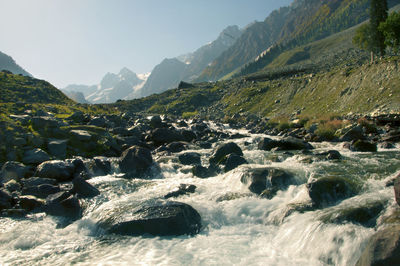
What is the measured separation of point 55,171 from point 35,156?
4.11 metres

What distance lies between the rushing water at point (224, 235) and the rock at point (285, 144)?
8.58 metres

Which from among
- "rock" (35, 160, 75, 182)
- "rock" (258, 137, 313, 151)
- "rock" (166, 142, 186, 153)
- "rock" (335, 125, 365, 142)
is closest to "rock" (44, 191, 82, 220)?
"rock" (35, 160, 75, 182)

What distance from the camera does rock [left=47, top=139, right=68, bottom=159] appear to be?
923 inches

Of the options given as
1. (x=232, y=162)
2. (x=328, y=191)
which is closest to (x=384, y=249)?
(x=328, y=191)

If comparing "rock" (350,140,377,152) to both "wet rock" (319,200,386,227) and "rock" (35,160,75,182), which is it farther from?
"rock" (35,160,75,182)

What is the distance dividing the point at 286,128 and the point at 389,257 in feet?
109

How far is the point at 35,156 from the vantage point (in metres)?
21.1

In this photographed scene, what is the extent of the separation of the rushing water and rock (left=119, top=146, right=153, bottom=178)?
4416 millimetres

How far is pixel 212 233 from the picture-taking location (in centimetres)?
1113

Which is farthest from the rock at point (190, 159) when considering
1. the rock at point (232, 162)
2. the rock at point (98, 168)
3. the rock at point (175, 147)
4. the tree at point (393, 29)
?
the tree at point (393, 29)

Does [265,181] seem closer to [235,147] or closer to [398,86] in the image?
[235,147]

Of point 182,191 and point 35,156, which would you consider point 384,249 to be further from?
point 35,156

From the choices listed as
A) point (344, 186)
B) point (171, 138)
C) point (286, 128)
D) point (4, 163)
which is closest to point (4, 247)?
point (4, 163)

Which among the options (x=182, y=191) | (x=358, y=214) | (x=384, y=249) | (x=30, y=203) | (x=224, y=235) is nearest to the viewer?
(x=384, y=249)
